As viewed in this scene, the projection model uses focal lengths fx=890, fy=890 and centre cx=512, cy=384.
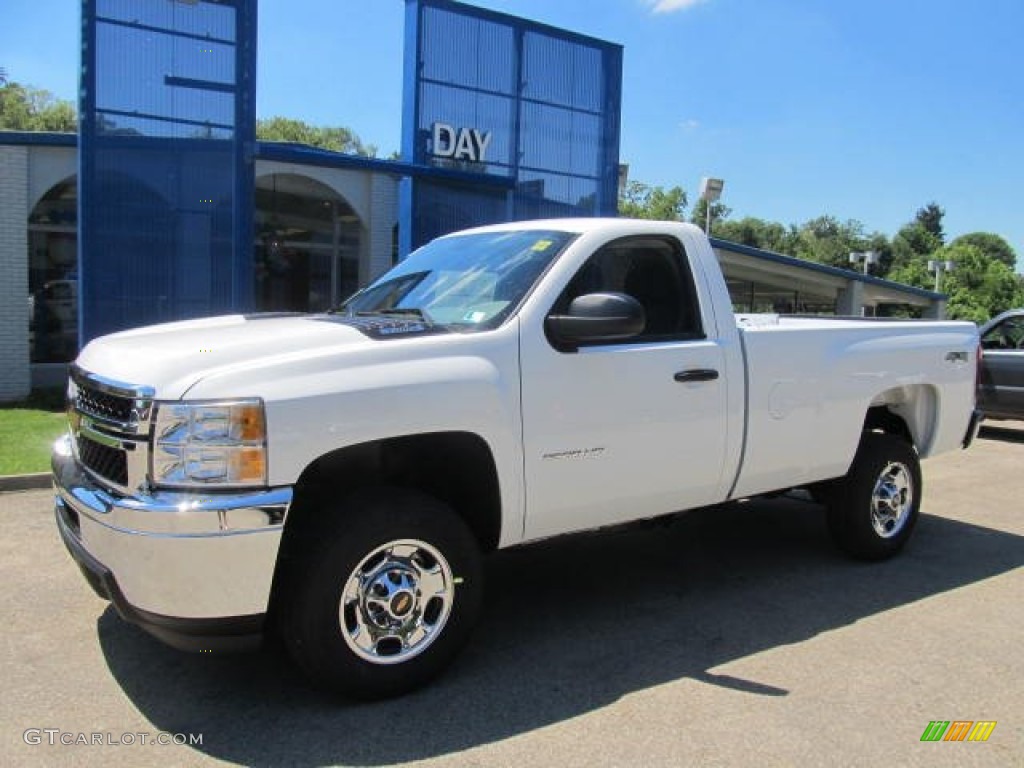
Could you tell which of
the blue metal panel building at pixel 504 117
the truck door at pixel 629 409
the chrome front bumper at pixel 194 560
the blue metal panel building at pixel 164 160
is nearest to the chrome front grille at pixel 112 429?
the chrome front bumper at pixel 194 560

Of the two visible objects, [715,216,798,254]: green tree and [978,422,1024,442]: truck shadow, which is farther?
[715,216,798,254]: green tree

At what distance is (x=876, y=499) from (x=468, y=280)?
307 centimetres

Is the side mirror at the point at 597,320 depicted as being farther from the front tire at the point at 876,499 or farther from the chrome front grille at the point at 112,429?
the front tire at the point at 876,499

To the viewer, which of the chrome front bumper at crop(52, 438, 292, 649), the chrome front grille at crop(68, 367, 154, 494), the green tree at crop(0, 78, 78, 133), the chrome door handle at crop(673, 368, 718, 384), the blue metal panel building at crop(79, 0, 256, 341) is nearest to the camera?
the chrome front bumper at crop(52, 438, 292, 649)

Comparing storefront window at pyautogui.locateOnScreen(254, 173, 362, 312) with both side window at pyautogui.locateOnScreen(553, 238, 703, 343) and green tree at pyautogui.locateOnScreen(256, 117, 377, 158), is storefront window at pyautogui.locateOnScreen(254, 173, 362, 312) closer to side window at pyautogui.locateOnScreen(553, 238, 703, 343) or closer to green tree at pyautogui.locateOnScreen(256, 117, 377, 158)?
side window at pyautogui.locateOnScreen(553, 238, 703, 343)

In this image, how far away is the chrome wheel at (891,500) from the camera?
5633mm

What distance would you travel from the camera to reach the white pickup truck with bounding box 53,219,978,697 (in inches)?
126

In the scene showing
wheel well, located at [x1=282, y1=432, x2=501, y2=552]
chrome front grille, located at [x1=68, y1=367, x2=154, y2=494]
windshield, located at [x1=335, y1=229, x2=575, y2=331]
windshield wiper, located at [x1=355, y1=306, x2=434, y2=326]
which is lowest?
wheel well, located at [x1=282, y1=432, x2=501, y2=552]

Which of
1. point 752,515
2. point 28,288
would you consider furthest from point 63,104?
point 752,515

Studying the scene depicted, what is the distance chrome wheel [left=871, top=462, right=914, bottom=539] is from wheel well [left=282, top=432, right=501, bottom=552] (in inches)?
114

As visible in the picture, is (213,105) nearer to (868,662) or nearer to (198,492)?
(198,492)

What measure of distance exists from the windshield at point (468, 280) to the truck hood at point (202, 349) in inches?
18.3

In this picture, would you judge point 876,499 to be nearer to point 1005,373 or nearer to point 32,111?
point 1005,373

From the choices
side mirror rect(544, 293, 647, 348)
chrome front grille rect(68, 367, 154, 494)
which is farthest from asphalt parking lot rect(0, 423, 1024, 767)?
side mirror rect(544, 293, 647, 348)
